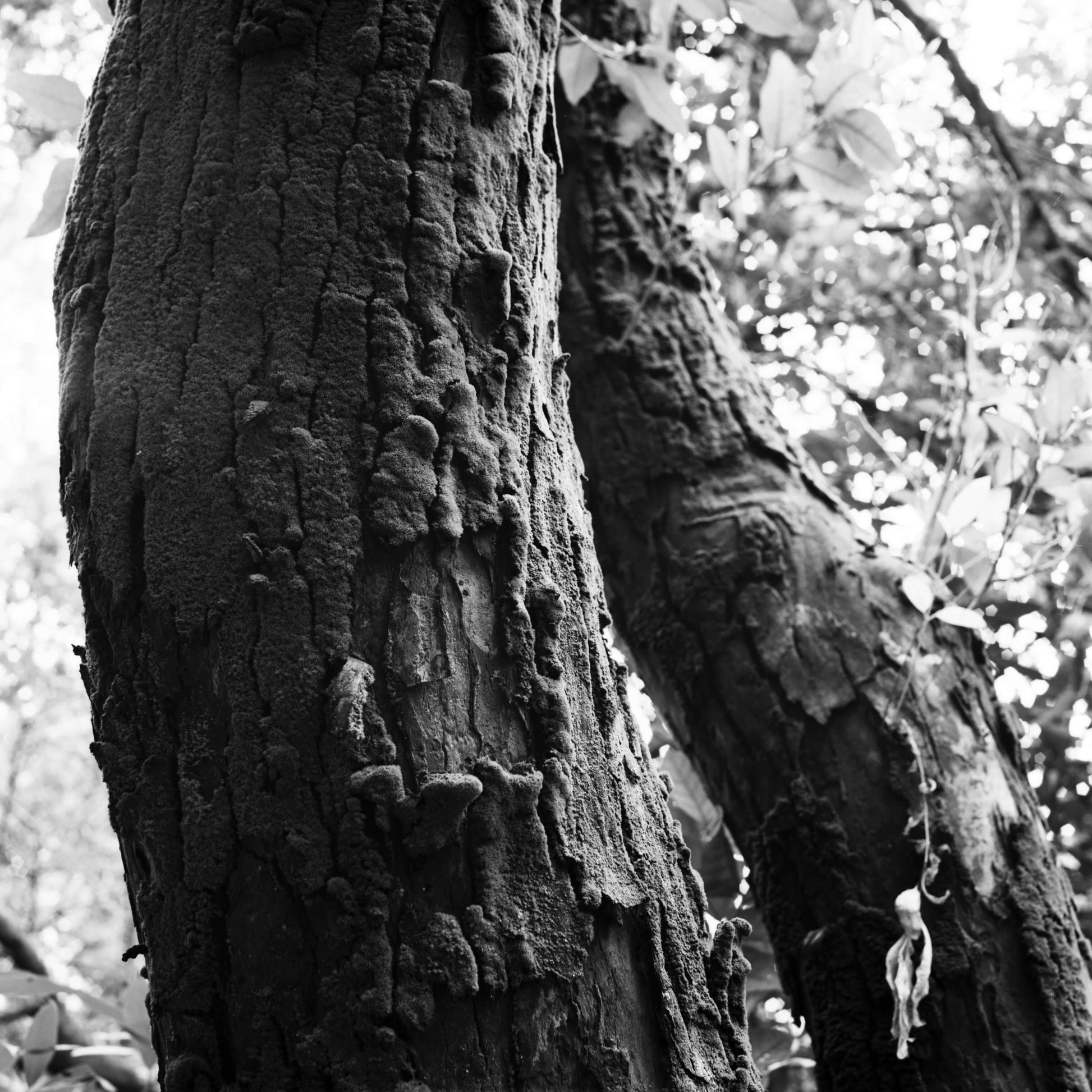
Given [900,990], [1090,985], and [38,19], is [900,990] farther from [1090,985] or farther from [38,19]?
[38,19]

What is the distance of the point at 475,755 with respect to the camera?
57 centimetres

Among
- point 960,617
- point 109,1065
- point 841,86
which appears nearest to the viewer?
point 960,617

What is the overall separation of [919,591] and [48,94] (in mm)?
958

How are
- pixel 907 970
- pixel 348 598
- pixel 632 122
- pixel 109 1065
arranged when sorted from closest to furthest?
pixel 348 598, pixel 907 970, pixel 632 122, pixel 109 1065

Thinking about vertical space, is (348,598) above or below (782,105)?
below

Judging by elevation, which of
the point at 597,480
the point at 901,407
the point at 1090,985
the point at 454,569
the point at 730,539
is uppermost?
the point at 901,407

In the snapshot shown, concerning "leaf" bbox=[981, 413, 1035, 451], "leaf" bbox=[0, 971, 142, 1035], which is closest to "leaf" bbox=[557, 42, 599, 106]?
"leaf" bbox=[981, 413, 1035, 451]

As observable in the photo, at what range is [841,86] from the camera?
3.71ft

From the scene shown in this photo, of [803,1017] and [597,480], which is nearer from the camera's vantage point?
[803,1017]

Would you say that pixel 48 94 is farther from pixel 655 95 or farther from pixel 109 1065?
A: pixel 109 1065

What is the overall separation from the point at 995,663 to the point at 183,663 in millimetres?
1442

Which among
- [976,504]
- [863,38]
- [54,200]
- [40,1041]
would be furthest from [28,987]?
[863,38]

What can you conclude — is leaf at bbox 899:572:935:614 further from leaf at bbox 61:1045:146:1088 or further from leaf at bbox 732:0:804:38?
leaf at bbox 61:1045:146:1088

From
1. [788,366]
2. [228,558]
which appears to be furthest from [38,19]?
[228,558]
